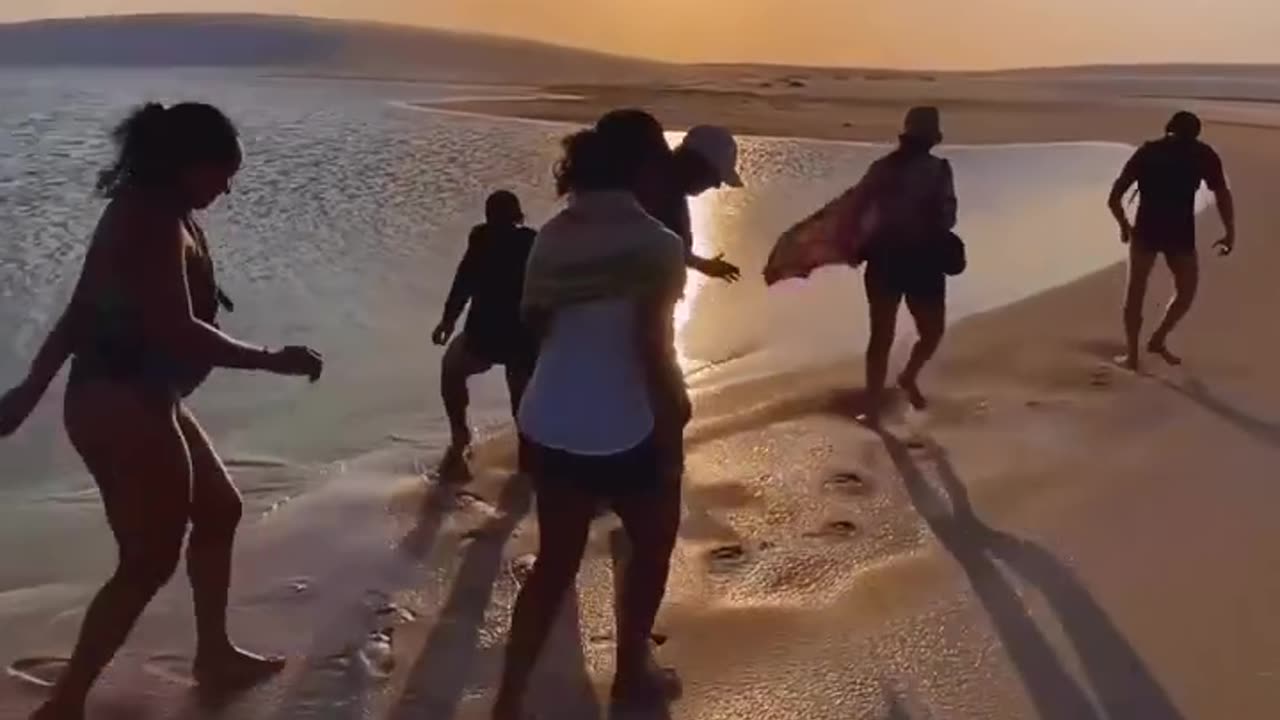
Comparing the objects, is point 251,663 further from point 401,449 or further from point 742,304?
point 742,304

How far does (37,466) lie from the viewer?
7.59 metres

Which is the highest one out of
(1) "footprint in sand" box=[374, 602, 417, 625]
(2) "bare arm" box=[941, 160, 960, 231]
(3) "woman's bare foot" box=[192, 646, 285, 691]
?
(2) "bare arm" box=[941, 160, 960, 231]

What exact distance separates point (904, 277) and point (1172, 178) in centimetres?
217

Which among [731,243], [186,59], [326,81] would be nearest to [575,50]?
[186,59]

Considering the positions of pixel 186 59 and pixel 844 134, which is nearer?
pixel 844 134

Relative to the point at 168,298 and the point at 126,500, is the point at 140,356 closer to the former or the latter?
the point at 168,298

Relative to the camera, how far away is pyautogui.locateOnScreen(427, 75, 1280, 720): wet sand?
5.01 m

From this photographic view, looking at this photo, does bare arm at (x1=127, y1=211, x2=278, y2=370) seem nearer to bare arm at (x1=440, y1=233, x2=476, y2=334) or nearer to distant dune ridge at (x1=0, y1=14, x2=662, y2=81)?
bare arm at (x1=440, y1=233, x2=476, y2=334)

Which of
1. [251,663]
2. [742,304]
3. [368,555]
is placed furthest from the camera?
[742,304]

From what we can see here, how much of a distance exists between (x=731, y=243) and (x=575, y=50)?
88.3 m

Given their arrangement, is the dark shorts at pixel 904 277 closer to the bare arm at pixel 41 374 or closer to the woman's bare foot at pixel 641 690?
the woman's bare foot at pixel 641 690

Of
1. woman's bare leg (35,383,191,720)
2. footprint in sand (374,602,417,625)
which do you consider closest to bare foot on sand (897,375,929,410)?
footprint in sand (374,602,417,625)

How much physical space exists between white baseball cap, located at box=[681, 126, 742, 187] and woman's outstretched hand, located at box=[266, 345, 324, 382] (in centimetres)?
151

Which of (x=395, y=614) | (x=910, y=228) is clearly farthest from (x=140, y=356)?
(x=910, y=228)
